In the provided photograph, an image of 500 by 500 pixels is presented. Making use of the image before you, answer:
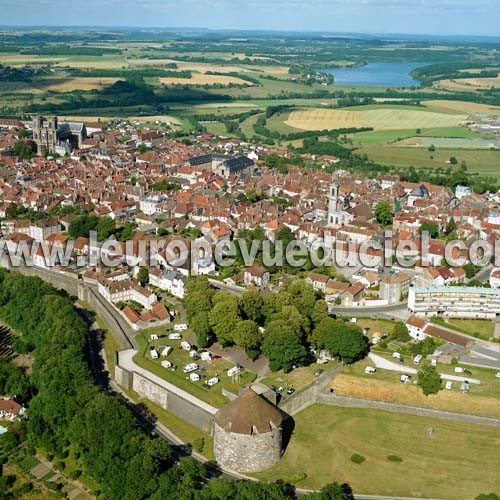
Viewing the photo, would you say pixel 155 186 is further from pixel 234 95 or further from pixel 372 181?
pixel 234 95

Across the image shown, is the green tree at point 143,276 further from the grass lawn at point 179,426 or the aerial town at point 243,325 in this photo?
the grass lawn at point 179,426

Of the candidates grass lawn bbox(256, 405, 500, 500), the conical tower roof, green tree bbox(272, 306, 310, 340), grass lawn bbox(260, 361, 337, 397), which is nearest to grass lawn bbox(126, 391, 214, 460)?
the conical tower roof

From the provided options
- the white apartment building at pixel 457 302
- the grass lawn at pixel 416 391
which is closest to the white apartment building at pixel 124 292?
the grass lawn at pixel 416 391

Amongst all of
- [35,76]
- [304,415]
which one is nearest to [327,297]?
[304,415]

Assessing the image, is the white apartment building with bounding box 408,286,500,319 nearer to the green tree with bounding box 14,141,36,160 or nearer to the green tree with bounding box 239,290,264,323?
the green tree with bounding box 239,290,264,323

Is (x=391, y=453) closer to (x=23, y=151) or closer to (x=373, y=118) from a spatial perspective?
(x=23, y=151)
